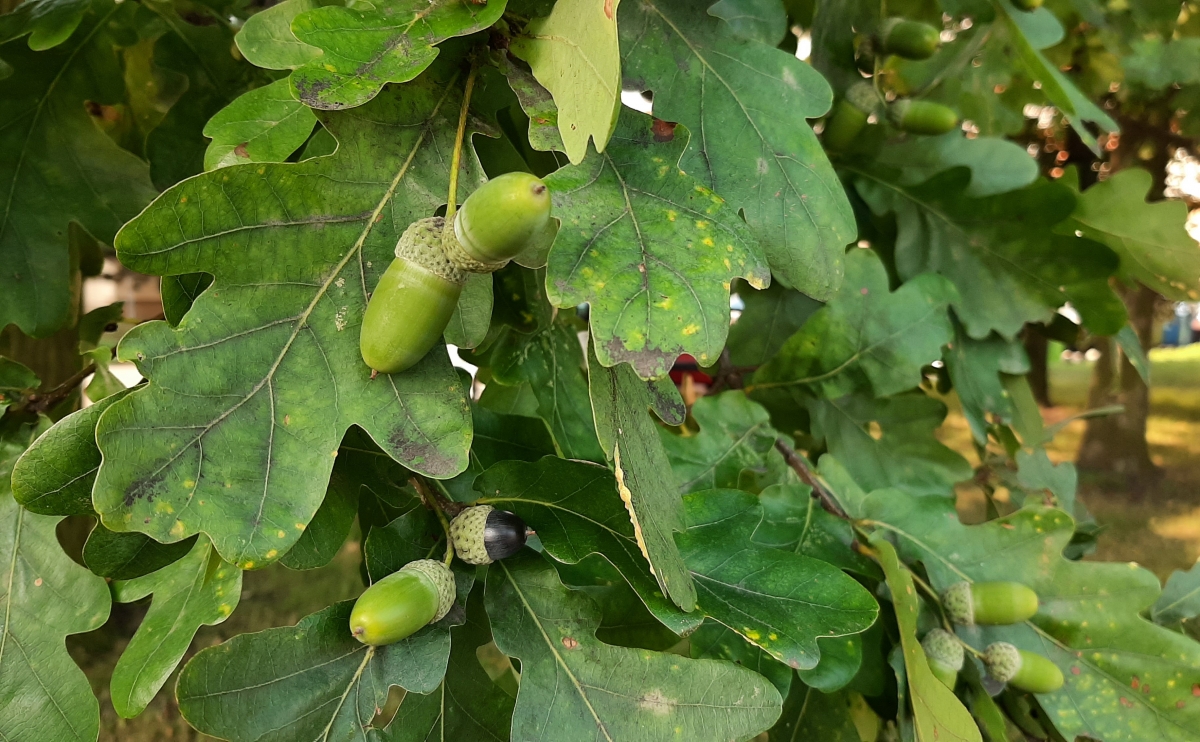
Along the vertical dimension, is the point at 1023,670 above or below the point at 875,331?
below

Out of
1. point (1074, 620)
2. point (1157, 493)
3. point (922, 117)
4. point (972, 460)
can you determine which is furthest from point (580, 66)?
point (1157, 493)

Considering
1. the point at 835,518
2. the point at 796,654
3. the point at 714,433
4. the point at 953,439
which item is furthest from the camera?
the point at 953,439

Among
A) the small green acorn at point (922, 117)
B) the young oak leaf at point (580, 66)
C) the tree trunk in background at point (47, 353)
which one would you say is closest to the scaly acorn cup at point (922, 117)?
the small green acorn at point (922, 117)

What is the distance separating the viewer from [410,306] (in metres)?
0.52

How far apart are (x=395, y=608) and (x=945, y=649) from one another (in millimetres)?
648

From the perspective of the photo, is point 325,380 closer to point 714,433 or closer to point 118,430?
point 118,430

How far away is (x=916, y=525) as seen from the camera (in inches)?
39.9

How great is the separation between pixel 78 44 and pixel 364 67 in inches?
29.4

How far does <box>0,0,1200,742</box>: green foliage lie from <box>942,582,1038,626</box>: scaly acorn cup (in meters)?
0.03

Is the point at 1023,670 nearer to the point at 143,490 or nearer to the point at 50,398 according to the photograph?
the point at 143,490

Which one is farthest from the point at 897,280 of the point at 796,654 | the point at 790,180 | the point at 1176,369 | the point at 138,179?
the point at 1176,369

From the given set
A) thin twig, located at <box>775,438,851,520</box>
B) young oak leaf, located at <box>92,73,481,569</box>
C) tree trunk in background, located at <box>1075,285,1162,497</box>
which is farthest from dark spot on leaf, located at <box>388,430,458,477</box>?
tree trunk in background, located at <box>1075,285,1162,497</box>

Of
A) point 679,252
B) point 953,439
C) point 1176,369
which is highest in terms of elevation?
point 679,252

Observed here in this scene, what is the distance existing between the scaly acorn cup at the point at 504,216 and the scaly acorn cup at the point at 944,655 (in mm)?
688
